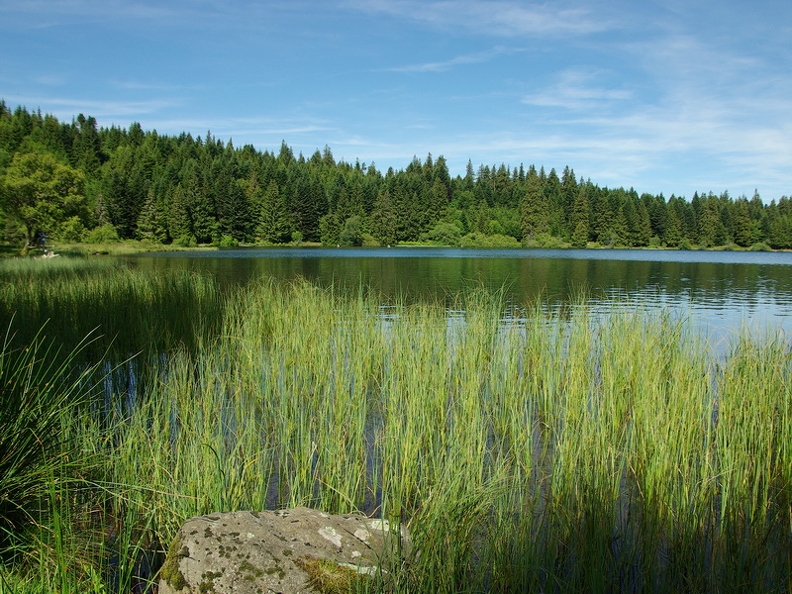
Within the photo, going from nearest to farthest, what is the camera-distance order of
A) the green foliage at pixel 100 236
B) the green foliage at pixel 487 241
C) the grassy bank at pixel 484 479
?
1. the grassy bank at pixel 484 479
2. the green foliage at pixel 100 236
3. the green foliage at pixel 487 241

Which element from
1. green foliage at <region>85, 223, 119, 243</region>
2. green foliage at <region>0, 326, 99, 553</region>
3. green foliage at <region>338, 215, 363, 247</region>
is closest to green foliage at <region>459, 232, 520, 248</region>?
green foliage at <region>338, 215, 363, 247</region>

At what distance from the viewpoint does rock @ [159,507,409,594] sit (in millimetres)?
2500

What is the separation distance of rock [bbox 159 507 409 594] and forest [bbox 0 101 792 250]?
75.6 metres

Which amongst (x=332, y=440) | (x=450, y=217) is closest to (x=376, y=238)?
(x=450, y=217)

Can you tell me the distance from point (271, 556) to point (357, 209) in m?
89.7

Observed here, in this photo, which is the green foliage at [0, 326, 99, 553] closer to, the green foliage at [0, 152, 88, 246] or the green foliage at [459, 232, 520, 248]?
the green foliage at [0, 152, 88, 246]

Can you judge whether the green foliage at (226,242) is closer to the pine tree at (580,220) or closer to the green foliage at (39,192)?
the green foliage at (39,192)

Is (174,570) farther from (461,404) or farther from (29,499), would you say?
(461,404)

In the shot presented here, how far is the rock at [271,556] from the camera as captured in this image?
250cm

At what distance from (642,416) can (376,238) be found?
277 feet

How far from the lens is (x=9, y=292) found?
991 centimetres

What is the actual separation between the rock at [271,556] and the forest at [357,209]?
75593 millimetres

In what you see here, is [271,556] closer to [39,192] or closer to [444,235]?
[39,192]

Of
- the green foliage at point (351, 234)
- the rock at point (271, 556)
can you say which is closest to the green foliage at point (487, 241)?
the green foliage at point (351, 234)
